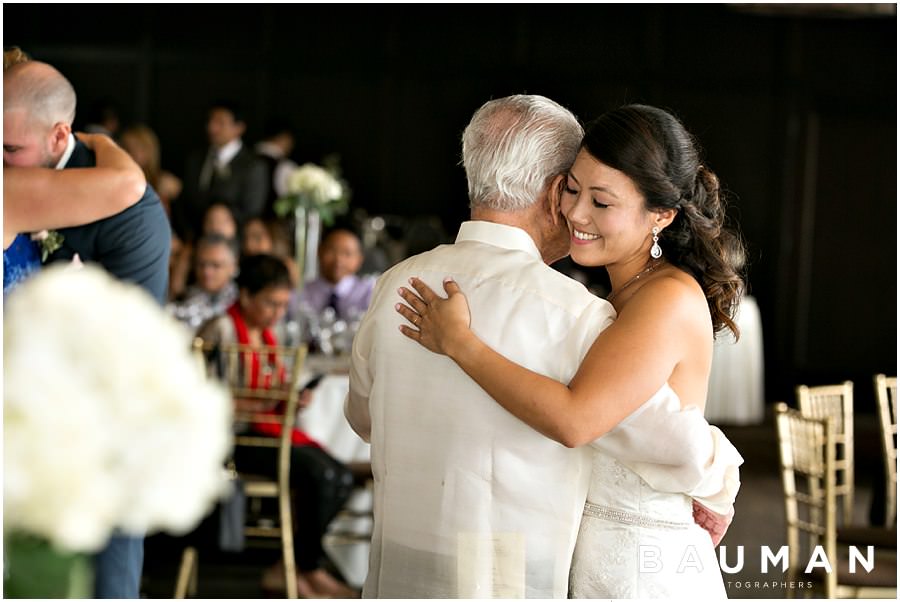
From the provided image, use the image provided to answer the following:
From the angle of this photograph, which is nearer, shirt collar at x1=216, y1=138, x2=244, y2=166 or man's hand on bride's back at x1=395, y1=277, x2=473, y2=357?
man's hand on bride's back at x1=395, y1=277, x2=473, y2=357

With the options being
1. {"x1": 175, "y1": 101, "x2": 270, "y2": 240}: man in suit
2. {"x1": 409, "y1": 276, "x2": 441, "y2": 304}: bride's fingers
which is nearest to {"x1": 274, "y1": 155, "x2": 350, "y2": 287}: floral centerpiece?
{"x1": 175, "y1": 101, "x2": 270, "y2": 240}: man in suit

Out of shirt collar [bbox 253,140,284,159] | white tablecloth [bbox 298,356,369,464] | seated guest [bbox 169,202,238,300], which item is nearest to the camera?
white tablecloth [bbox 298,356,369,464]

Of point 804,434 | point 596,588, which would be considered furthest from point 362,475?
point 596,588

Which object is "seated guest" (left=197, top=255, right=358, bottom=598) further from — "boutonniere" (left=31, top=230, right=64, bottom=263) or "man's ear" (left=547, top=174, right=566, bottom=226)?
"man's ear" (left=547, top=174, right=566, bottom=226)

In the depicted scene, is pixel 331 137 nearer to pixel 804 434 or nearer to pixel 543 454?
pixel 804 434

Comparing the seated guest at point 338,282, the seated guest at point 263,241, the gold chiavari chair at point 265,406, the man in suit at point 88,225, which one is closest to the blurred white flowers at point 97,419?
the man in suit at point 88,225

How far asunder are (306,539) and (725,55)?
668 cm

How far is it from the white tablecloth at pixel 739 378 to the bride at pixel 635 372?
20.3ft

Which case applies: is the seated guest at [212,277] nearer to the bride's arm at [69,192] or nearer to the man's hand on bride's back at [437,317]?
the bride's arm at [69,192]

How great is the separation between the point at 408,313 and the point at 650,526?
569 millimetres

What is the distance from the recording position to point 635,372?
1.90m

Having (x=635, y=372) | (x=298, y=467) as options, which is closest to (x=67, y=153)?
(x=635, y=372)

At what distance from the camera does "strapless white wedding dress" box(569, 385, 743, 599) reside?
2.05 metres

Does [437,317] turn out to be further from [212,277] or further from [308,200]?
[308,200]
